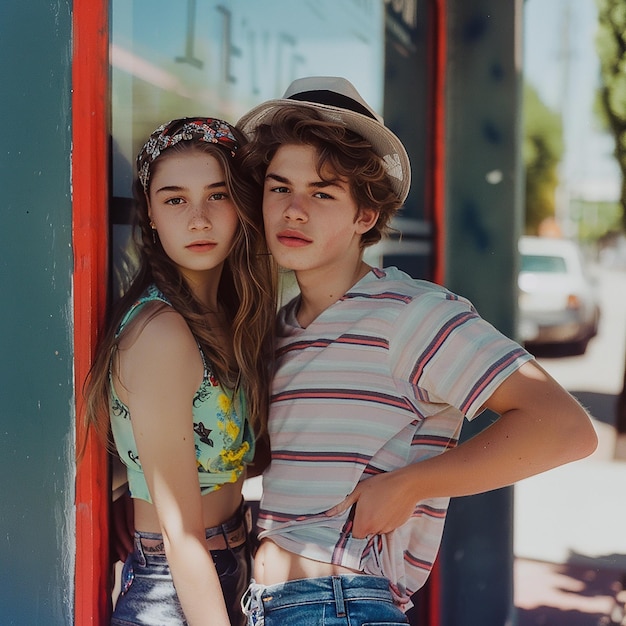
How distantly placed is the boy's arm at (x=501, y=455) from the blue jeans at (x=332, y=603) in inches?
4.3

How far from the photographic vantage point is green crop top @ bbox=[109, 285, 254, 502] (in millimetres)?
1769

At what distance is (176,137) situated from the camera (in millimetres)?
1887

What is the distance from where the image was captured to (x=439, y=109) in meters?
3.13

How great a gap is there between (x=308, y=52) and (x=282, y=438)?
1.75 m

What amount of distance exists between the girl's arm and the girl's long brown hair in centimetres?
10

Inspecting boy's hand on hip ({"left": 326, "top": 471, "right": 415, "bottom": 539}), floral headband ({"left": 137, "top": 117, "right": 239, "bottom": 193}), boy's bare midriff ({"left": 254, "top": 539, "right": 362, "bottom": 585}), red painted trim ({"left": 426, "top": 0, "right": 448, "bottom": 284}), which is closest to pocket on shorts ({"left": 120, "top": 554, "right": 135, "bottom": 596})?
boy's bare midriff ({"left": 254, "top": 539, "right": 362, "bottom": 585})

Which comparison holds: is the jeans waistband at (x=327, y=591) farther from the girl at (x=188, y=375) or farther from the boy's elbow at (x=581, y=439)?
the boy's elbow at (x=581, y=439)

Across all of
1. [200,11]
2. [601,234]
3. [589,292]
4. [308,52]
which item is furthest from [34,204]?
[601,234]

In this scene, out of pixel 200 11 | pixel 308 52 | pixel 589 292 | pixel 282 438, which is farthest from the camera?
pixel 589 292

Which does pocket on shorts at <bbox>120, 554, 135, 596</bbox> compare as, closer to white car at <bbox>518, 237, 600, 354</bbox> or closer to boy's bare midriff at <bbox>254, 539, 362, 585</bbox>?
boy's bare midriff at <bbox>254, 539, 362, 585</bbox>

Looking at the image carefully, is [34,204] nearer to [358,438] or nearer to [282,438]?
[282,438]

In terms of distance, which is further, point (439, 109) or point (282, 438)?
point (439, 109)

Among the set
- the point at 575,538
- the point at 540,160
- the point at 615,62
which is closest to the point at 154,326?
the point at 575,538

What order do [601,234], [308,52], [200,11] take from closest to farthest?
[200,11], [308,52], [601,234]
